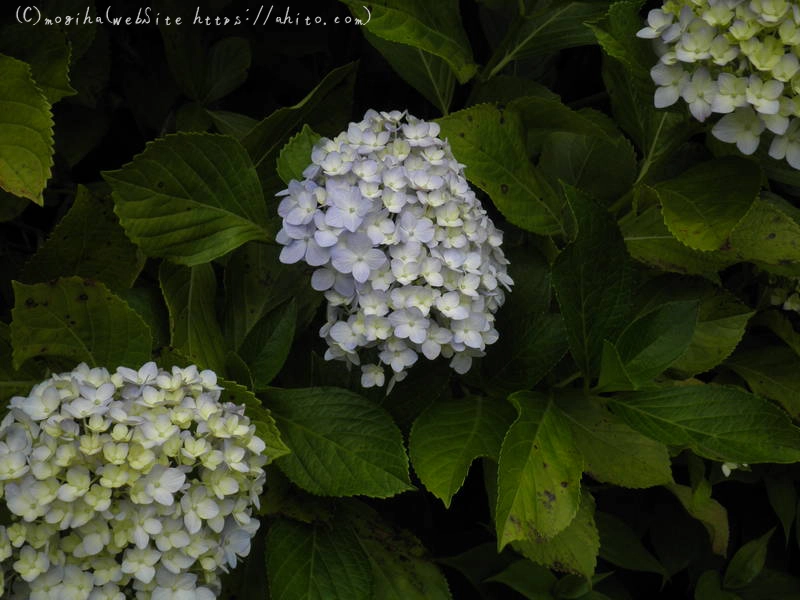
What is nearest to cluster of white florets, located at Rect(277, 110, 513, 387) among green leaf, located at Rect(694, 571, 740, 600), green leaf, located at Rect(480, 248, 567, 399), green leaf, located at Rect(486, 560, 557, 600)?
green leaf, located at Rect(480, 248, 567, 399)

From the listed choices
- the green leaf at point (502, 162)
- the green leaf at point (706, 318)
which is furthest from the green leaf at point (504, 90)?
the green leaf at point (706, 318)

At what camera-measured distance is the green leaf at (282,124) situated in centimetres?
135

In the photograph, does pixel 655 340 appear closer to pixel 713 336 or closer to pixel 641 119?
pixel 713 336

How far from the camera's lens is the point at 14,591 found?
0.99 meters

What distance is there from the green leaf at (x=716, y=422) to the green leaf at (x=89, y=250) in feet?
2.30

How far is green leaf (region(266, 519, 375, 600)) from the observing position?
122cm

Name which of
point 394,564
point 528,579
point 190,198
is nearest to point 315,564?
point 394,564

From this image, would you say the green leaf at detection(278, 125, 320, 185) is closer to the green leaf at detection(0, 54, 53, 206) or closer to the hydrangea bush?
the hydrangea bush

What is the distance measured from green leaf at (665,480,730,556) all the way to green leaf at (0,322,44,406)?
3.07ft

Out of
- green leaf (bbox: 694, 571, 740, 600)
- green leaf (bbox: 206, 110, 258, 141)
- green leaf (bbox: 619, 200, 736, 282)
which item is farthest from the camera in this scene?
green leaf (bbox: 694, 571, 740, 600)

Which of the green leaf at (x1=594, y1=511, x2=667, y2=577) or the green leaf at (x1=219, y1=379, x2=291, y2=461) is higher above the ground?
the green leaf at (x1=219, y1=379, x2=291, y2=461)

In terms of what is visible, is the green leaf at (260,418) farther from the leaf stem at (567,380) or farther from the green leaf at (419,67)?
the green leaf at (419,67)

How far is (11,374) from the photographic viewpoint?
47.7 inches

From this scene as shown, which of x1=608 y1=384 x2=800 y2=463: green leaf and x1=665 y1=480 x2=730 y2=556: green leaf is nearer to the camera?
x1=608 y1=384 x2=800 y2=463: green leaf
